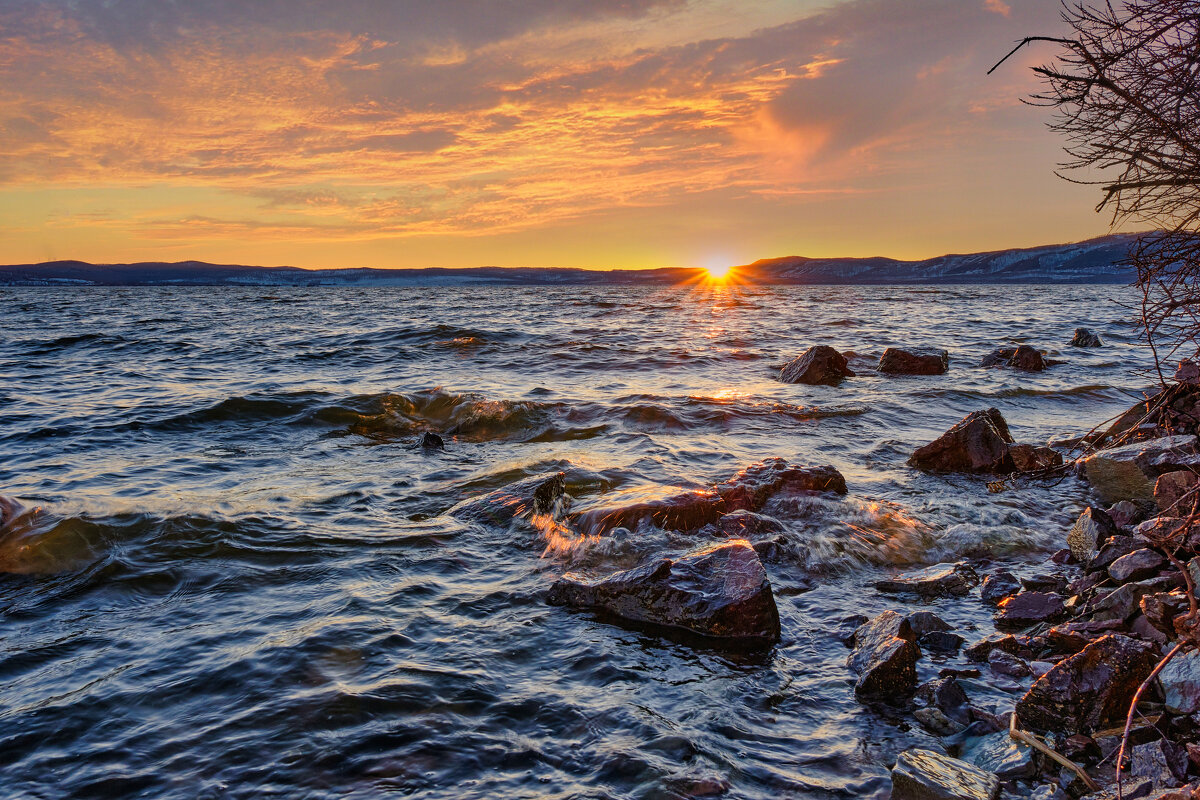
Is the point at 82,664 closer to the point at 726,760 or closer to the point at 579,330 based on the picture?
the point at 726,760

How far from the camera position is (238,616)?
4785mm

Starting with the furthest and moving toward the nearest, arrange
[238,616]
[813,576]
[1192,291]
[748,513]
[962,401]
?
[962,401] < [748,513] < [813,576] < [238,616] < [1192,291]

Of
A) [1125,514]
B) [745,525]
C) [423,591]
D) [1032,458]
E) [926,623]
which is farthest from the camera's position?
[1032,458]

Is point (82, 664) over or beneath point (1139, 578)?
beneath

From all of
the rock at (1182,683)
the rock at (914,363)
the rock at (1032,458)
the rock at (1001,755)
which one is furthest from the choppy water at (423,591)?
the rock at (914,363)

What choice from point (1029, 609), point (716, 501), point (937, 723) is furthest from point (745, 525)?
point (937, 723)

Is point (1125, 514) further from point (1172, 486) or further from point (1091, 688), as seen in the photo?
point (1091, 688)

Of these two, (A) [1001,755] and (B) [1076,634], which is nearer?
(A) [1001,755]

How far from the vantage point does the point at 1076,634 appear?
3.81 meters

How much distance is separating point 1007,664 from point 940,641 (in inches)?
15.3

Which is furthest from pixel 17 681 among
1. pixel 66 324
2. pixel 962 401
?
pixel 66 324

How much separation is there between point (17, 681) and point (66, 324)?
37.0 m

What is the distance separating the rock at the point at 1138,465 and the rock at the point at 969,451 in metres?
1.39

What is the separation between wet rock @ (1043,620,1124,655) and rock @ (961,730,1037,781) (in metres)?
0.98
